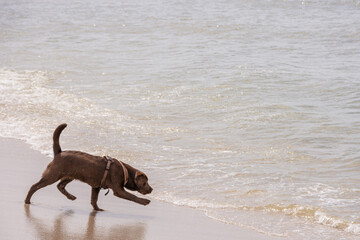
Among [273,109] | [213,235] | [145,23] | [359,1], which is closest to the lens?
[213,235]

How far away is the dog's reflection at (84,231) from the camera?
5.10m

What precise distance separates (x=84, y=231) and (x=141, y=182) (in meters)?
0.95

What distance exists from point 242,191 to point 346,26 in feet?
44.3

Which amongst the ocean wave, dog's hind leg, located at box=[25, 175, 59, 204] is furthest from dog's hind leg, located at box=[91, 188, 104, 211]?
the ocean wave

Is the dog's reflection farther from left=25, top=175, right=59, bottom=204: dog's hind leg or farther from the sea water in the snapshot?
the sea water

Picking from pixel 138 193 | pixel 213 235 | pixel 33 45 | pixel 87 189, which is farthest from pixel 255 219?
pixel 33 45

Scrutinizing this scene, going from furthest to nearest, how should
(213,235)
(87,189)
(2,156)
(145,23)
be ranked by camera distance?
(145,23) < (2,156) < (87,189) < (213,235)

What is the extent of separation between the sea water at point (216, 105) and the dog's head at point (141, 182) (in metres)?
0.43

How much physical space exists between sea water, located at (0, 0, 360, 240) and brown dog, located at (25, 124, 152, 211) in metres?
0.69

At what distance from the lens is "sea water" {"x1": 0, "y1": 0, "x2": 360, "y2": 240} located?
6695mm

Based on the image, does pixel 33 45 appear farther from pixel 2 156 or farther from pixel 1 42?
pixel 2 156

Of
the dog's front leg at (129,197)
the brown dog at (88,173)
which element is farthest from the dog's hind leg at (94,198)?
the dog's front leg at (129,197)

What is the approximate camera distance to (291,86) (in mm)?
12461

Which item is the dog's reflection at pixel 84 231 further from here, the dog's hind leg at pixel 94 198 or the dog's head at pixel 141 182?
the dog's head at pixel 141 182
